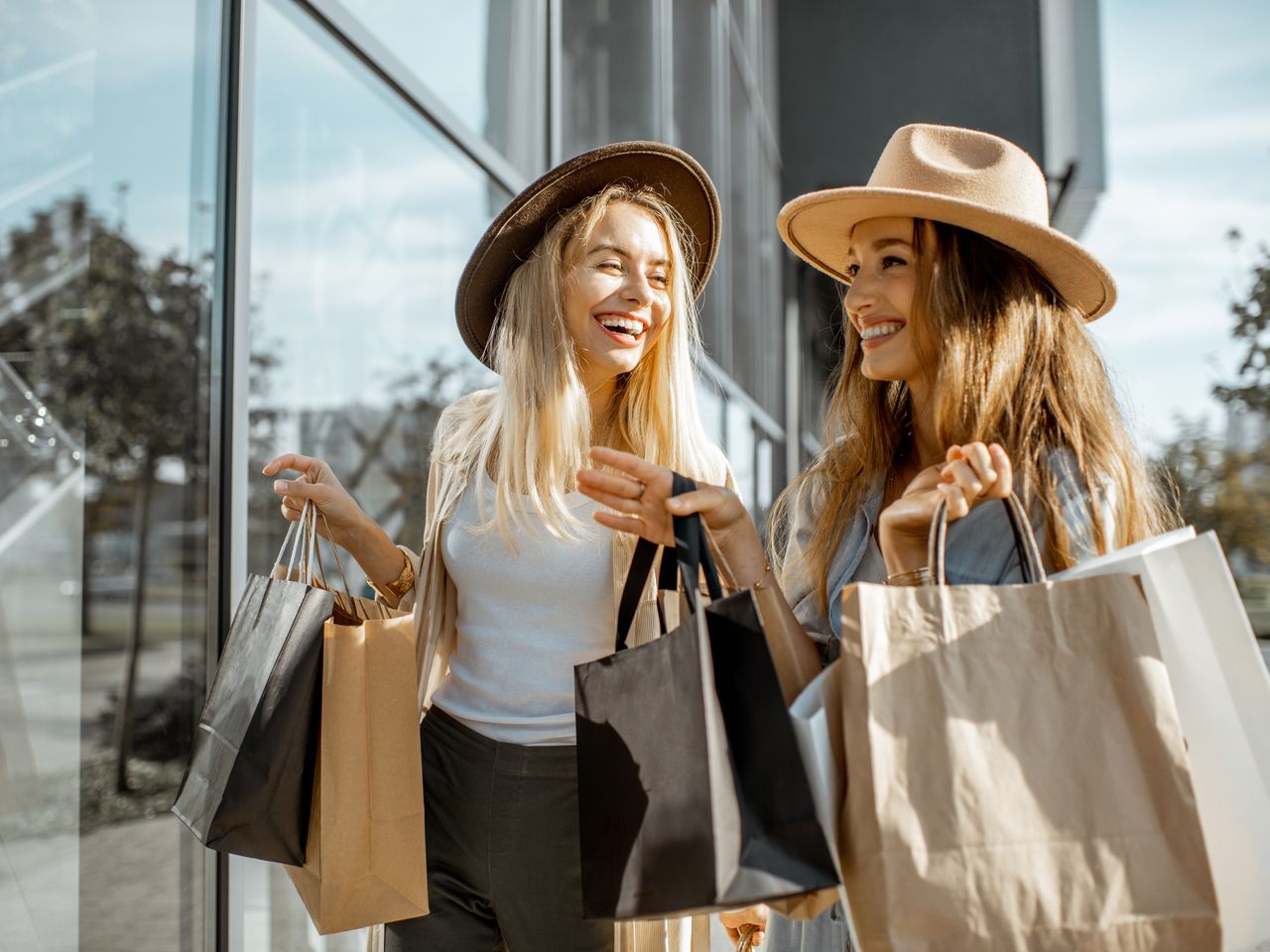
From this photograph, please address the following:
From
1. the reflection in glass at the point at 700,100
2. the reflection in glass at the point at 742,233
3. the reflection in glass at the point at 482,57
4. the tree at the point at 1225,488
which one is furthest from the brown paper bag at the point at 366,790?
the reflection in glass at the point at 742,233

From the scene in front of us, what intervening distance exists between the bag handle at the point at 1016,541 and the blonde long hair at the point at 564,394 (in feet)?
2.62

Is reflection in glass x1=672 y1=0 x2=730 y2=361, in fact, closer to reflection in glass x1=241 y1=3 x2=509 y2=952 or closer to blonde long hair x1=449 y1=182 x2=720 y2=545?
reflection in glass x1=241 y1=3 x2=509 y2=952

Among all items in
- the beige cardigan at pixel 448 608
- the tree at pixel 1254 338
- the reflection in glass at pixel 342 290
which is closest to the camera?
the beige cardigan at pixel 448 608

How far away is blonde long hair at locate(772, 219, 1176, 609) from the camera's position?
4.53 feet

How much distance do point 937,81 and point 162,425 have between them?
36.8 ft

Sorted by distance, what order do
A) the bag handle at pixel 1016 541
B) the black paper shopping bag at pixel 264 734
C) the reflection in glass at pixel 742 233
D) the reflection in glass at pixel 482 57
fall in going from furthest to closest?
the reflection in glass at pixel 742 233
the reflection in glass at pixel 482 57
the black paper shopping bag at pixel 264 734
the bag handle at pixel 1016 541

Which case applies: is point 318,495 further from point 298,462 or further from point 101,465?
point 101,465

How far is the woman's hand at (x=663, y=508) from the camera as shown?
1296mm

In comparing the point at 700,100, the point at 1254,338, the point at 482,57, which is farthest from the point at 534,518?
the point at 700,100

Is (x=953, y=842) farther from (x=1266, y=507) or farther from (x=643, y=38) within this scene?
(x=643, y=38)

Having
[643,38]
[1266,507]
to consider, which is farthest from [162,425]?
[643,38]

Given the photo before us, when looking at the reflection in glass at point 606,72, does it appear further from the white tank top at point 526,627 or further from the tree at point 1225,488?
the tree at point 1225,488

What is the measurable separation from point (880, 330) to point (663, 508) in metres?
0.50

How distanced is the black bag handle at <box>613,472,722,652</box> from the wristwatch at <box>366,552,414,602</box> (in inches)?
24.6
